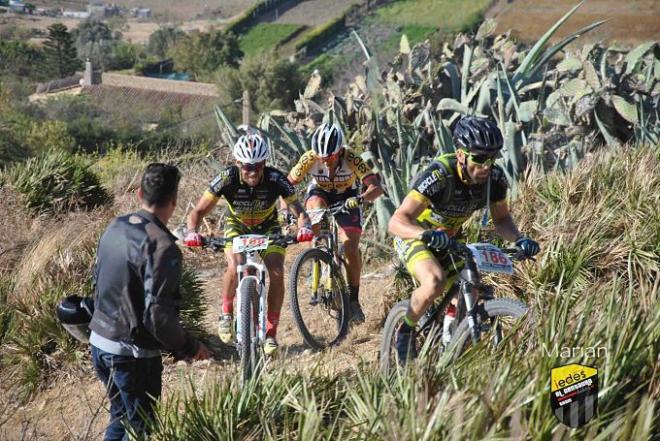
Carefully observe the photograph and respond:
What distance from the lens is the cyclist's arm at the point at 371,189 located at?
754 cm

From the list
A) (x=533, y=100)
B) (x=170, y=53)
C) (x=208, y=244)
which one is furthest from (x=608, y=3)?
(x=208, y=244)

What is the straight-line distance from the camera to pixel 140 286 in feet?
13.5

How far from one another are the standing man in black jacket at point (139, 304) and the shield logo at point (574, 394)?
1.80 m

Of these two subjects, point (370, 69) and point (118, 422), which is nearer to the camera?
point (118, 422)

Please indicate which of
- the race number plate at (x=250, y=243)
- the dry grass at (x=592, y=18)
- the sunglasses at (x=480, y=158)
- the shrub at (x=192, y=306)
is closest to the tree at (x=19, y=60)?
the dry grass at (x=592, y=18)

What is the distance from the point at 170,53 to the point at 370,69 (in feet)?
261

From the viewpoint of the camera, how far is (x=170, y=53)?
87.4 m

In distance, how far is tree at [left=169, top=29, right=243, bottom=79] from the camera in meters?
82.9

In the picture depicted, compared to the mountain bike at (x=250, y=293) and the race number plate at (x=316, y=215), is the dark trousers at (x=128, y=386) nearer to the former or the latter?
the mountain bike at (x=250, y=293)

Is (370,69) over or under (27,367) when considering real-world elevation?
over

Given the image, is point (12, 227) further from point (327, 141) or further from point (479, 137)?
point (479, 137)

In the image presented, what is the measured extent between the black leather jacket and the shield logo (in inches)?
71.1

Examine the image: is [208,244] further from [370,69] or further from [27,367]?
[370,69]

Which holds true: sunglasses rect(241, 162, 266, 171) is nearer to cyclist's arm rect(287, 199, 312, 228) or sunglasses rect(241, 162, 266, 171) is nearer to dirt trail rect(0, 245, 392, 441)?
cyclist's arm rect(287, 199, 312, 228)
